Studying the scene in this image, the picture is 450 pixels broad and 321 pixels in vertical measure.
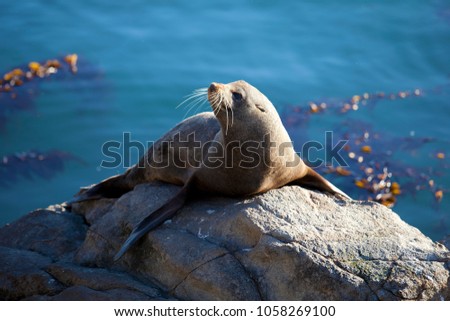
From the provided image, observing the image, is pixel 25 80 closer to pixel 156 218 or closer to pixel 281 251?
pixel 156 218

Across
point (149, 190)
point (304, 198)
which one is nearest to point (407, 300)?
point (304, 198)

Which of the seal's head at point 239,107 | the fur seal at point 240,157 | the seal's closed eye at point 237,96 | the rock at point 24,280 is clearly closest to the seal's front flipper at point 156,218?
the fur seal at point 240,157

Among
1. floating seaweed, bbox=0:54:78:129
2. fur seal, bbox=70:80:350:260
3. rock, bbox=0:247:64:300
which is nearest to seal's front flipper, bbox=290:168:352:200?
fur seal, bbox=70:80:350:260

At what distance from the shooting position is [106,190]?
865cm

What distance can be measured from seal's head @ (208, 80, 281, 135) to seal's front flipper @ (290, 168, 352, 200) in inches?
31.4

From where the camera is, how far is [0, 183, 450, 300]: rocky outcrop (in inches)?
237

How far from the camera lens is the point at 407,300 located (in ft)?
19.3

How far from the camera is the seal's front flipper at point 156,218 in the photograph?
6.77m

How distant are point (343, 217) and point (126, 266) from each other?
2.00m

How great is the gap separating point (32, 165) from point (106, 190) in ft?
12.8

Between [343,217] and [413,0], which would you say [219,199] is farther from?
[413,0]

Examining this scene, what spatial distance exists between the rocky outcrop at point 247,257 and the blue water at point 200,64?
4.41 metres

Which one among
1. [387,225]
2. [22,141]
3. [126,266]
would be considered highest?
[387,225]

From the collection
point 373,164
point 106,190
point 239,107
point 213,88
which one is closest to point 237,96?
point 239,107
